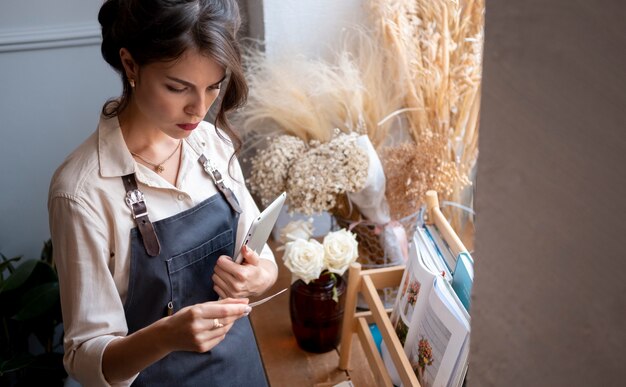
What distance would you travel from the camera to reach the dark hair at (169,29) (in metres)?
1.10

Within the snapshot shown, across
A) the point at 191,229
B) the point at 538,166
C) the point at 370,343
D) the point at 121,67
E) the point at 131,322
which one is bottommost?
the point at 370,343

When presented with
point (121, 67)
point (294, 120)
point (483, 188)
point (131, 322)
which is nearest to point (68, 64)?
point (294, 120)

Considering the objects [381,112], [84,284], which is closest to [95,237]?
[84,284]

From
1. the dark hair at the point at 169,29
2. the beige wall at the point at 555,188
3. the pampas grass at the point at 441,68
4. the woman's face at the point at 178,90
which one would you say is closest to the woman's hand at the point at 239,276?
the woman's face at the point at 178,90

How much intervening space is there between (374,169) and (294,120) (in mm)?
289

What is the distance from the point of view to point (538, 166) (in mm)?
441

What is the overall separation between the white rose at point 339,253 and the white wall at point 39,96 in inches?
50.8

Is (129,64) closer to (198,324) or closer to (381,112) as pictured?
(198,324)

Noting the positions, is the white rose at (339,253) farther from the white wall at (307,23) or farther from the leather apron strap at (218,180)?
the white wall at (307,23)

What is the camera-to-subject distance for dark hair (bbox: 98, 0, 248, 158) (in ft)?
3.62

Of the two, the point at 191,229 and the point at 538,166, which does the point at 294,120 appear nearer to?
the point at 191,229

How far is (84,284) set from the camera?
1119 mm

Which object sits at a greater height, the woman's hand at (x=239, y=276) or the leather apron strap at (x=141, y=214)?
the leather apron strap at (x=141, y=214)

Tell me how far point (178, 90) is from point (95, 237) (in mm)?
298
